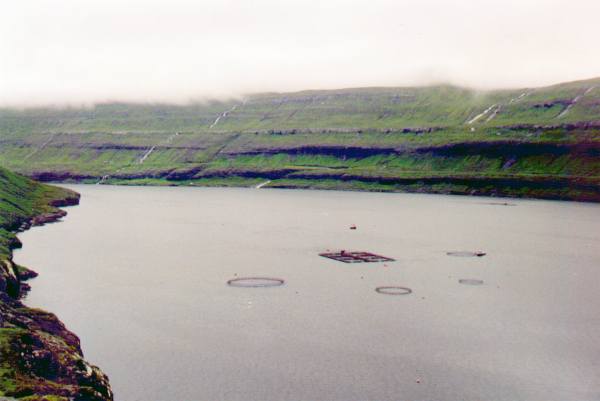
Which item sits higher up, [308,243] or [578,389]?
[578,389]

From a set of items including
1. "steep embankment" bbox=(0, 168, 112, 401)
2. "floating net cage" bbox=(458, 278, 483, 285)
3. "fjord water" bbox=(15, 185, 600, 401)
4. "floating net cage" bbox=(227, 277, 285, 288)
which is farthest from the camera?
"floating net cage" bbox=(458, 278, 483, 285)

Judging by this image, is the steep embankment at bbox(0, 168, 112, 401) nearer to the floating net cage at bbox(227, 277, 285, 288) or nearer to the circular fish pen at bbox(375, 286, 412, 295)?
the floating net cage at bbox(227, 277, 285, 288)

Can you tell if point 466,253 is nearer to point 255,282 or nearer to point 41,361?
point 255,282

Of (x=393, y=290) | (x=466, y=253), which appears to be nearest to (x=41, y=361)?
(x=393, y=290)

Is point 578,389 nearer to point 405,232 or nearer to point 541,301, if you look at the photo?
point 541,301

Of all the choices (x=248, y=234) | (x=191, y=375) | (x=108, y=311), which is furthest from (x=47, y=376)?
(x=248, y=234)

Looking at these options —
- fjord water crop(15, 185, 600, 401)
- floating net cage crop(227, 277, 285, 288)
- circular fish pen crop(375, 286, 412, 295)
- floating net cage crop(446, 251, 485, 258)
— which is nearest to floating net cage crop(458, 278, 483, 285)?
fjord water crop(15, 185, 600, 401)

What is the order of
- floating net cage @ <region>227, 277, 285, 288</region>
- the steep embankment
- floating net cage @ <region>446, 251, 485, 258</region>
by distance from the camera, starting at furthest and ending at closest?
1. floating net cage @ <region>446, 251, 485, 258</region>
2. floating net cage @ <region>227, 277, 285, 288</region>
3. the steep embankment
